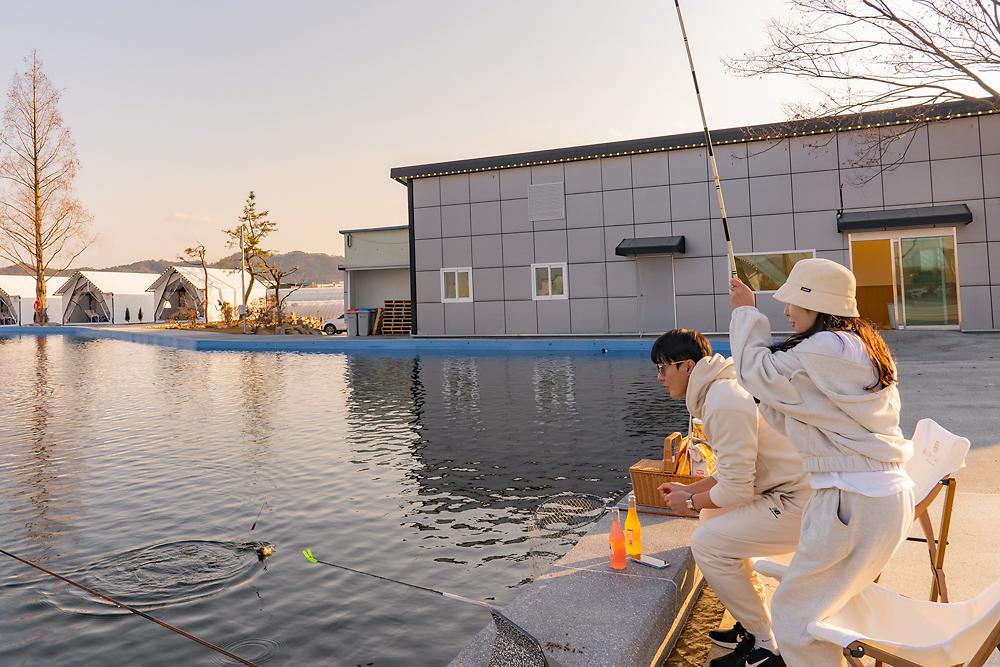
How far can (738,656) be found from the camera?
3207 millimetres

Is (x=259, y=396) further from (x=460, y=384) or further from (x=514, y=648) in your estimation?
(x=514, y=648)

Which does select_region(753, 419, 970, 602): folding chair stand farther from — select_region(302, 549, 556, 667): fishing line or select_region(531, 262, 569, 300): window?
select_region(531, 262, 569, 300): window

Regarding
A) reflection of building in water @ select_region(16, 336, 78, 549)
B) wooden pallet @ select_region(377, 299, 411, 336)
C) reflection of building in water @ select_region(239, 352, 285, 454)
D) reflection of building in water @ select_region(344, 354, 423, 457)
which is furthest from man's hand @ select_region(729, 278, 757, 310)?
wooden pallet @ select_region(377, 299, 411, 336)

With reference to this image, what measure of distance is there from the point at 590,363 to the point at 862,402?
1648cm

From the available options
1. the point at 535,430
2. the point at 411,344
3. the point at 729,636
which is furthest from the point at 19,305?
the point at 729,636

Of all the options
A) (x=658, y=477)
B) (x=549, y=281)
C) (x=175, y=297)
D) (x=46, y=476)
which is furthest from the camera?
(x=175, y=297)

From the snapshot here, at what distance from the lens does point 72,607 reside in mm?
4625

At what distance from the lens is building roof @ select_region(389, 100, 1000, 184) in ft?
63.1

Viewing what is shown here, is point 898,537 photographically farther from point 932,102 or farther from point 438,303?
point 438,303

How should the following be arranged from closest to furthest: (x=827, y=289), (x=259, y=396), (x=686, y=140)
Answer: (x=827, y=289) < (x=259, y=396) < (x=686, y=140)

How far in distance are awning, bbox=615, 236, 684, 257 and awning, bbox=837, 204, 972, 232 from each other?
492cm

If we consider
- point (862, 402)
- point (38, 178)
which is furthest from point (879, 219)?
point (38, 178)

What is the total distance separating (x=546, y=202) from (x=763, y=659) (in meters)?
23.5

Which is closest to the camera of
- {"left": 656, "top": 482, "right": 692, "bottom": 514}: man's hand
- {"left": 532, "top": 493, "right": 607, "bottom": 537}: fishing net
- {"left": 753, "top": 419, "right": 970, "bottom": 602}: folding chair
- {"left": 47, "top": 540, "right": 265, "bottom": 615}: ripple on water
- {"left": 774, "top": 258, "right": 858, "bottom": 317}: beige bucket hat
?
{"left": 774, "top": 258, "right": 858, "bottom": 317}: beige bucket hat
